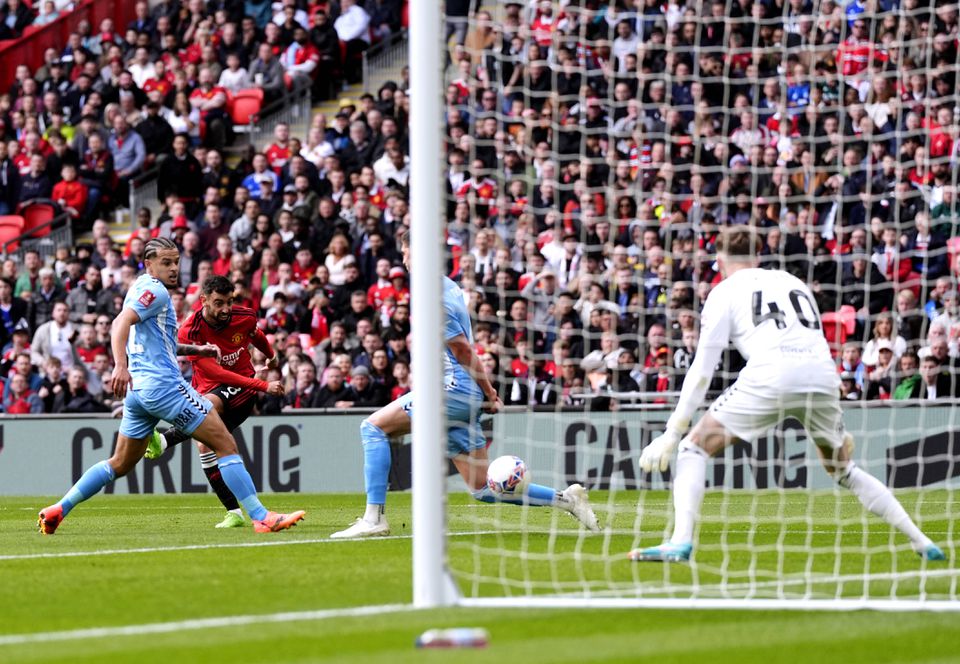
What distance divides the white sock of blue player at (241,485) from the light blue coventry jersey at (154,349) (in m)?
0.73

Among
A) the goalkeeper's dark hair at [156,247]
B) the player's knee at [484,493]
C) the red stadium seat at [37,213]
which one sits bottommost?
the player's knee at [484,493]

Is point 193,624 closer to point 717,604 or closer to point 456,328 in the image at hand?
point 717,604

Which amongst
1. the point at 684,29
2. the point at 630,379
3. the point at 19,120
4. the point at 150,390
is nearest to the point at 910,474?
the point at 630,379

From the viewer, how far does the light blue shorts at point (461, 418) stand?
1116cm

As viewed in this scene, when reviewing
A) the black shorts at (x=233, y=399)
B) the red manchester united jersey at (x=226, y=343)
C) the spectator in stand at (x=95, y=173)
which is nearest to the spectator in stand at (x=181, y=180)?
the spectator in stand at (x=95, y=173)

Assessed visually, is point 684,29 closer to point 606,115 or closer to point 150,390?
point 606,115

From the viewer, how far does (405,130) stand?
2294cm

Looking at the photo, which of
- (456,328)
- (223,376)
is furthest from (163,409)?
(456,328)

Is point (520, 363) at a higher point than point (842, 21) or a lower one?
lower

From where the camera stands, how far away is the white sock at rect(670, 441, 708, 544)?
9023 millimetres

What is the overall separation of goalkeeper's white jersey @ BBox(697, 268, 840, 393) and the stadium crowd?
298 cm

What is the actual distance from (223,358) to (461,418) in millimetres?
3488

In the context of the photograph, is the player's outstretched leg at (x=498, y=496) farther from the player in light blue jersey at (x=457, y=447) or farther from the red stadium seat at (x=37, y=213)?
the red stadium seat at (x=37, y=213)

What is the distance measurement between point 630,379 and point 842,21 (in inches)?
168
